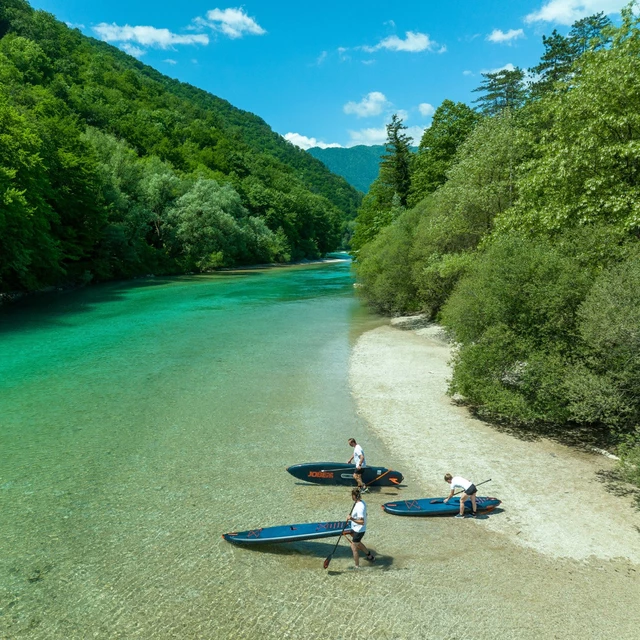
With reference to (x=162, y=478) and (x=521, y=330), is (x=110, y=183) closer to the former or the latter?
(x=162, y=478)

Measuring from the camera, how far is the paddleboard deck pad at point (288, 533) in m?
8.99

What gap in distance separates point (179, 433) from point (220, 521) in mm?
5340

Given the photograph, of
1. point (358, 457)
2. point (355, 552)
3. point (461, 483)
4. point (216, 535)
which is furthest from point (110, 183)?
point (355, 552)

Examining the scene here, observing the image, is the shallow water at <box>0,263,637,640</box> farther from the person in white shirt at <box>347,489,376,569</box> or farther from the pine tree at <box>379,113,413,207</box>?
the pine tree at <box>379,113,413,207</box>

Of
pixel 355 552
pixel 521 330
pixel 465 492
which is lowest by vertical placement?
pixel 355 552

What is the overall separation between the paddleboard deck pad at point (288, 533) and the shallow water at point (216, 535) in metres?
0.30

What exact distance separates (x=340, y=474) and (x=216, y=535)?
354 cm

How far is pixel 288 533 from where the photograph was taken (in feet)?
29.8

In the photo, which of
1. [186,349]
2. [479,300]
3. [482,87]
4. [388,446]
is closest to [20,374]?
[186,349]

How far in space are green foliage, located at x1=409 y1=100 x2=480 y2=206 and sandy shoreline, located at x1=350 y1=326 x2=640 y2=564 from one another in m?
31.5

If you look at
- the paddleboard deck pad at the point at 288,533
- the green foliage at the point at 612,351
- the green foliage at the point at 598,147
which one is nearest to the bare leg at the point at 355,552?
the paddleboard deck pad at the point at 288,533

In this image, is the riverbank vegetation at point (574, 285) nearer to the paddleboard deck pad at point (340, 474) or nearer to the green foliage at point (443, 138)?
the paddleboard deck pad at point (340, 474)

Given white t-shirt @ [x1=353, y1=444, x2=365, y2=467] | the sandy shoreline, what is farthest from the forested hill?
white t-shirt @ [x1=353, y1=444, x2=365, y2=467]

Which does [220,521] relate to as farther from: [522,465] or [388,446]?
[522,465]
